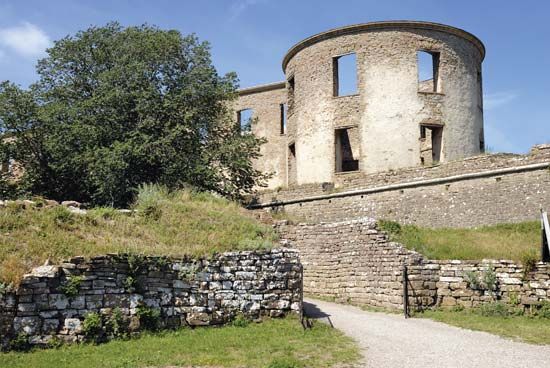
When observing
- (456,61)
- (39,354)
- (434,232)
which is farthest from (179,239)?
(456,61)

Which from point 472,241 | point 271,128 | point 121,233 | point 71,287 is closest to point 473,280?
point 472,241

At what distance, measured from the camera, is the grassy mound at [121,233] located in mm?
10508

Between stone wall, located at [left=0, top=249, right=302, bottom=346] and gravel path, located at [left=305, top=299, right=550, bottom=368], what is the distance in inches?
63.0

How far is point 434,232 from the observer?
674 inches

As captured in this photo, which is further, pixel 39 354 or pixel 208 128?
pixel 208 128

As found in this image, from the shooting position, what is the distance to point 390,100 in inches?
939

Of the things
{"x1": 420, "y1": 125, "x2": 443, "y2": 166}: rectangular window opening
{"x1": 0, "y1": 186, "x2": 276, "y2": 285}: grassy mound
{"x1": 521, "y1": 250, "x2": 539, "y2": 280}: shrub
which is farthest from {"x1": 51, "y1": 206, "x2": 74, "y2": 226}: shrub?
{"x1": 420, "y1": 125, "x2": 443, "y2": 166}: rectangular window opening

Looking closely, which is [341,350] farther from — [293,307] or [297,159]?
[297,159]

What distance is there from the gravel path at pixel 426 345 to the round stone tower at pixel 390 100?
1146 cm

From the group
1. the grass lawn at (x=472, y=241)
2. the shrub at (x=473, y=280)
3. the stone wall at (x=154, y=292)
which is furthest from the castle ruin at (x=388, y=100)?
the stone wall at (x=154, y=292)

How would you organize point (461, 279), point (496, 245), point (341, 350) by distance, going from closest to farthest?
point (341, 350), point (461, 279), point (496, 245)

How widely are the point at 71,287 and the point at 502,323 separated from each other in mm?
8734

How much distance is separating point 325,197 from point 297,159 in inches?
145

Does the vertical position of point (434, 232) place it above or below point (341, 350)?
above
